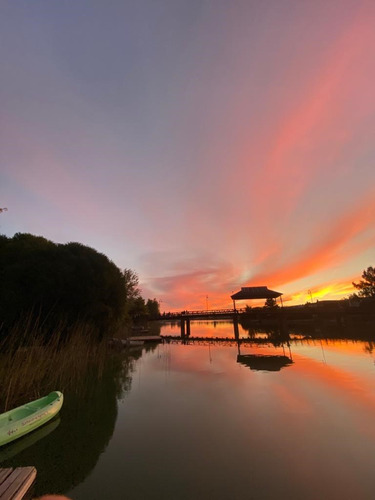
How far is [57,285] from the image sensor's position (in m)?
20.2

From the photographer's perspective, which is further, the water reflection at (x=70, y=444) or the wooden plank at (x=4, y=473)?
the water reflection at (x=70, y=444)

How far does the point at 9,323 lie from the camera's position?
729 inches

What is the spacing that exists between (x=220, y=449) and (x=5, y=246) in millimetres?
23766

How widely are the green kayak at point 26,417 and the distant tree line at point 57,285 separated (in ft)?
32.8

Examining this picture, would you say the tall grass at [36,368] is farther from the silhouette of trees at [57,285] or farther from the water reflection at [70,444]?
the silhouette of trees at [57,285]

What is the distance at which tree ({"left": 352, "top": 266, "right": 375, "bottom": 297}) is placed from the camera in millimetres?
66125

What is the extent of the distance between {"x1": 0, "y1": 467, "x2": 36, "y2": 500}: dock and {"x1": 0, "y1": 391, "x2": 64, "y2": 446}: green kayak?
2.93 meters

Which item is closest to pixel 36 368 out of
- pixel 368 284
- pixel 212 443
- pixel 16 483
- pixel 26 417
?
pixel 26 417

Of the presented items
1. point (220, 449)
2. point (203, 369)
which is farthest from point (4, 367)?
point (203, 369)

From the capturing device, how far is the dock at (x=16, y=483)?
399 centimetres

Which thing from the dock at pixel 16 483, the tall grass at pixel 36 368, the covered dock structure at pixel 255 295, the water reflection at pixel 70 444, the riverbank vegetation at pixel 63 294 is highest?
the covered dock structure at pixel 255 295

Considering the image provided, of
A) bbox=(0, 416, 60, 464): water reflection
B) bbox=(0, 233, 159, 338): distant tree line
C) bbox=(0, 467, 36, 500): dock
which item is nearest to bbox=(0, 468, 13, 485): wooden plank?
bbox=(0, 467, 36, 500): dock

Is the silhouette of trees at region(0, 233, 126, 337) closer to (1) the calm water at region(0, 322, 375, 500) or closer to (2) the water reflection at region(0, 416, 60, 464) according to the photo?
(1) the calm water at region(0, 322, 375, 500)

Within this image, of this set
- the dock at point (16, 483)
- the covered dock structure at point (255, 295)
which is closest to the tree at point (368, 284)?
the covered dock structure at point (255, 295)
